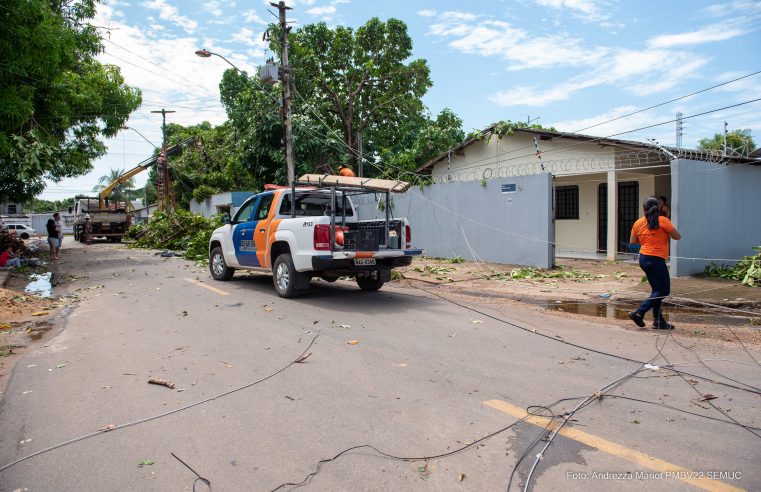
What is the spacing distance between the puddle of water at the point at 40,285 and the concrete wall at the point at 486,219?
10546 mm

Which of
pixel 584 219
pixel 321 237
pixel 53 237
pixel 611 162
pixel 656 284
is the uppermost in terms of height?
pixel 611 162

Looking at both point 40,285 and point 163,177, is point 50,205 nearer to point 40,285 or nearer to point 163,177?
point 163,177

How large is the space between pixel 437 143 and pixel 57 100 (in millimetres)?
15213

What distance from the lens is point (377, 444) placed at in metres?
3.50

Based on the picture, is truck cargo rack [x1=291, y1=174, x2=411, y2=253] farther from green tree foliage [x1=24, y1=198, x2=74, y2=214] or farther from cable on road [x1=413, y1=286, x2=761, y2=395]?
green tree foliage [x1=24, y1=198, x2=74, y2=214]

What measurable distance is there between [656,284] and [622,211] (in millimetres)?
11687

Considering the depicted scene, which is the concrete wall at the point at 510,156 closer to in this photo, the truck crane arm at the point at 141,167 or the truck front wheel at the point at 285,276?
the truck front wheel at the point at 285,276

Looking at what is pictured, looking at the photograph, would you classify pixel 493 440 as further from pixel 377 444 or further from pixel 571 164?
pixel 571 164

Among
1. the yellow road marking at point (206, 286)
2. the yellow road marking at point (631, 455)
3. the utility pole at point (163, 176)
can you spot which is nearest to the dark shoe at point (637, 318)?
the yellow road marking at point (631, 455)

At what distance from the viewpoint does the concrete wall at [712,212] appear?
36.4ft

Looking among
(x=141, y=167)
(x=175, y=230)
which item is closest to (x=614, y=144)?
(x=175, y=230)

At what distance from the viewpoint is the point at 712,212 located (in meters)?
11.8

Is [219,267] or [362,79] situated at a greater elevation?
[362,79]

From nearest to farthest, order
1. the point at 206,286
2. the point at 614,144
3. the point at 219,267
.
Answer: the point at 206,286, the point at 219,267, the point at 614,144
